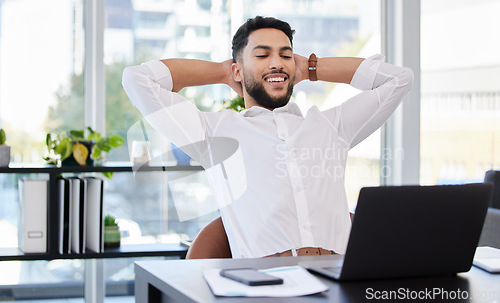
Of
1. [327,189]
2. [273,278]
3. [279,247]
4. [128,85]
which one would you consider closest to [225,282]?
[273,278]

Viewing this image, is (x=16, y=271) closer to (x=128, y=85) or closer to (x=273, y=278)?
(x=128, y=85)

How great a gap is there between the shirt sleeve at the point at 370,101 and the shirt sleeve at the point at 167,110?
520 millimetres

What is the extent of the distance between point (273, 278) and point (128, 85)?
54.5 inches

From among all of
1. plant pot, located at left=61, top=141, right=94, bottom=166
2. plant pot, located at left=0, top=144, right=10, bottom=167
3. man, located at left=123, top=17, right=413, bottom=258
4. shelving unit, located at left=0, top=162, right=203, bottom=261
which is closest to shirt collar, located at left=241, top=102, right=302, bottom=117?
man, located at left=123, top=17, right=413, bottom=258

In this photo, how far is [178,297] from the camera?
109 centimetres

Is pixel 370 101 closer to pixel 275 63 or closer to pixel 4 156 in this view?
pixel 275 63

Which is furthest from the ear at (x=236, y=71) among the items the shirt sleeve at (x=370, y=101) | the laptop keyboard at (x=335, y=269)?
the laptop keyboard at (x=335, y=269)

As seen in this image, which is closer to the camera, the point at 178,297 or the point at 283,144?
the point at 178,297

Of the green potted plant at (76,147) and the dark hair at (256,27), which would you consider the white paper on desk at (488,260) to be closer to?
the dark hair at (256,27)

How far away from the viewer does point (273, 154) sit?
2.24 metres

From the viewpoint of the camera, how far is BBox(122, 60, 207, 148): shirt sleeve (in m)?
2.26

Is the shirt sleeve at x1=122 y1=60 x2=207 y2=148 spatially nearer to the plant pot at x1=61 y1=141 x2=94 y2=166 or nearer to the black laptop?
the plant pot at x1=61 y1=141 x2=94 y2=166

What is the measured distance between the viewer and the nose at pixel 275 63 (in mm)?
2402

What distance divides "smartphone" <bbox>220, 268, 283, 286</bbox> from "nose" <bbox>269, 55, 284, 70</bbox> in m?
1.32
